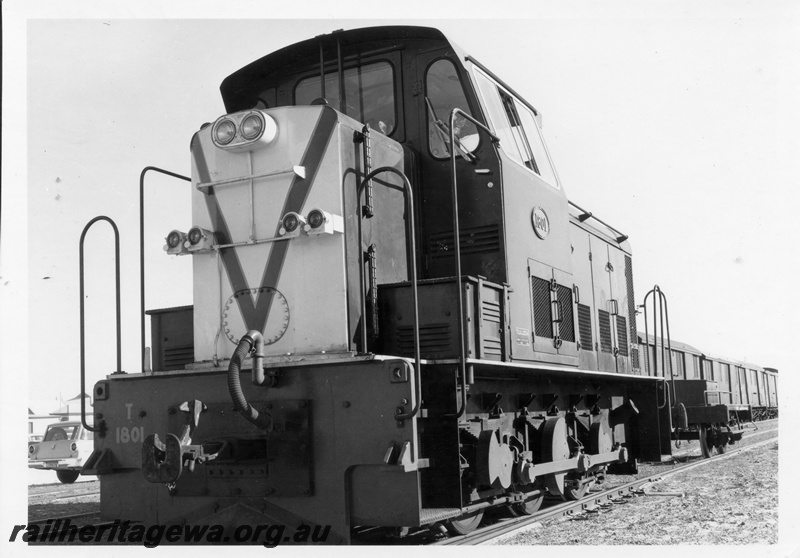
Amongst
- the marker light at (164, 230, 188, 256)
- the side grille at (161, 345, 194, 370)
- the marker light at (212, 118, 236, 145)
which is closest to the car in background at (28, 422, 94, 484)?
the side grille at (161, 345, 194, 370)

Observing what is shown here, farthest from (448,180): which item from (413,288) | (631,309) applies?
(631,309)

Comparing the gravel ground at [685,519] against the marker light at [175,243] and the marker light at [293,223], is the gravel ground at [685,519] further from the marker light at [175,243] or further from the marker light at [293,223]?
the marker light at [175,243]

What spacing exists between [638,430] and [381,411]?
16.7ft

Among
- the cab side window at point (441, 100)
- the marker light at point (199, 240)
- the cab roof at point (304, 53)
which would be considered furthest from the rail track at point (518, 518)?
the cab roof at point (304, 53)

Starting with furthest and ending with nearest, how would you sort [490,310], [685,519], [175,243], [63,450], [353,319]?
[63,450]
[685,519]
[175,243]
[490,310]
[353,319]

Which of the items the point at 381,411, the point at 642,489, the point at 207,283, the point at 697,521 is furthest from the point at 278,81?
the point at 642,489

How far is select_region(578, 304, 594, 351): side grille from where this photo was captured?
7.38 m

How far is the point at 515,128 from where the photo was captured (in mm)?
6789

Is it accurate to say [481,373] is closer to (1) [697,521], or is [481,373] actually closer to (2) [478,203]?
(2) [478,203]

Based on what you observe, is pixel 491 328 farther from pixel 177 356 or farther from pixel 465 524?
pixel 177 356

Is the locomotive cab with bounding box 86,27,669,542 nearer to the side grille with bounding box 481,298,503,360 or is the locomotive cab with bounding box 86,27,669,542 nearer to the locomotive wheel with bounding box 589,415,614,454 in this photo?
the side grille with bounding box 481,298,503,360

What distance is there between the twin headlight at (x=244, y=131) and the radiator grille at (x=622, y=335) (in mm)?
4988

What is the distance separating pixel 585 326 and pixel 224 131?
12.8 ft

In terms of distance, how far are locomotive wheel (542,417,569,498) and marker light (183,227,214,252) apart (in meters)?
2.94
